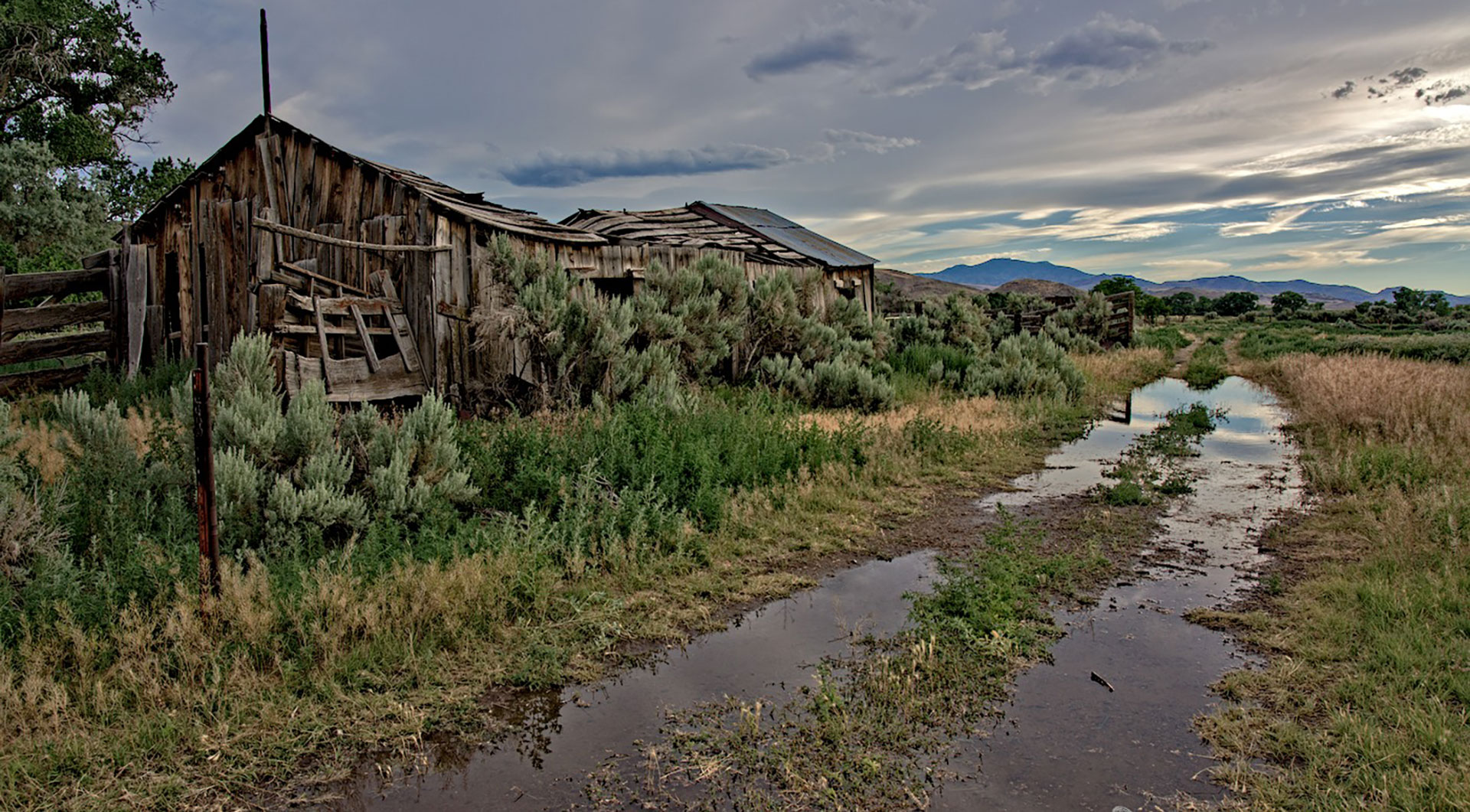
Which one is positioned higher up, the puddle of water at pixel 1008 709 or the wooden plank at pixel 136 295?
the wooden plank at pixel 136 295

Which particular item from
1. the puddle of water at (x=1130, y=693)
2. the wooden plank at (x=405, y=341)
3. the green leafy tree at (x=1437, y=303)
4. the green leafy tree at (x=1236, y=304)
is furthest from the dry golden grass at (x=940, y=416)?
the green leafy tree at (x=1236, y=304)

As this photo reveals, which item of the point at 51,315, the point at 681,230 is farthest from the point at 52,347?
the point at 681,230

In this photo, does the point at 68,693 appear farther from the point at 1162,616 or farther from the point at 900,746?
the point at 1162,616

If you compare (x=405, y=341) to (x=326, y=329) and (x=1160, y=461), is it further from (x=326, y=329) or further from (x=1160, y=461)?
(x=1160, y=461)

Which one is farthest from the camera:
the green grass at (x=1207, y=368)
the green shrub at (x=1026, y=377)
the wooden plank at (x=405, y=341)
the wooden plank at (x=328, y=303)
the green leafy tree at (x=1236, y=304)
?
the green leafy tree at (x=1236, y=304)

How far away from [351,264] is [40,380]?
556 cm

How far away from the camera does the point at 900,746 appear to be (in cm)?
397

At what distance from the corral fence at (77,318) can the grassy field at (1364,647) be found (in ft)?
49.6

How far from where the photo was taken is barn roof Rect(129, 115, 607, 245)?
1144cm

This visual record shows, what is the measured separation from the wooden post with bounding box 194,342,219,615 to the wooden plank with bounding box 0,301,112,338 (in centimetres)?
Result: 958

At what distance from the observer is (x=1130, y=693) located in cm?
462

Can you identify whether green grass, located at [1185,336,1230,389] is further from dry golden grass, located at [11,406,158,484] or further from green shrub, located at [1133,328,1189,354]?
dry golden grass, located at [11,406,158,484]

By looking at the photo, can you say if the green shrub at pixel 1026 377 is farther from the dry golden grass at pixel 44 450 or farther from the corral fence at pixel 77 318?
the corral fence at pixel 77 318

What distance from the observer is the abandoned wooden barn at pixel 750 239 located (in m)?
17.3
